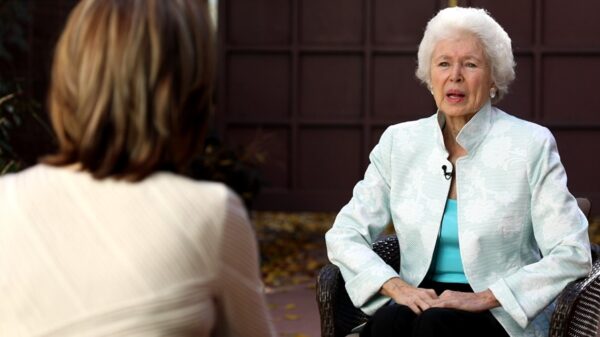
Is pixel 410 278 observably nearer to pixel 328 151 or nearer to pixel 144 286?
pixel 144 286

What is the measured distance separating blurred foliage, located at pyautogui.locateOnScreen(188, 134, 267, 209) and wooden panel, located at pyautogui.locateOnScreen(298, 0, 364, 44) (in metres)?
1.09

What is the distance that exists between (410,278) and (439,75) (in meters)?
0.64

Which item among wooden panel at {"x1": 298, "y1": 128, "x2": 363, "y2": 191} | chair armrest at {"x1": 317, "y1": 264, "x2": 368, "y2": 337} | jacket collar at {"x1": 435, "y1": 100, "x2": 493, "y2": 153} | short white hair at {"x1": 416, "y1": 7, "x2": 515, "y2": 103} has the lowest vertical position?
wooden panel at {"x1": 298, "y1": 128, "x2": 363, "y2": 191}

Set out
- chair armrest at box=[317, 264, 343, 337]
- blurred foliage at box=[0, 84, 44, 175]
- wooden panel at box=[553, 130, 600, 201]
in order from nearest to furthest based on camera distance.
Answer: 1. chair armrest at box=[317, 264, 343, 337]
2. blurred foliage at box=[0, 84, 44, 175]
3. wooden panel at box=[553, 130, 600, 201]

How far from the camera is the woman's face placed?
3.61 meters

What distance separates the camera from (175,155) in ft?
5.75

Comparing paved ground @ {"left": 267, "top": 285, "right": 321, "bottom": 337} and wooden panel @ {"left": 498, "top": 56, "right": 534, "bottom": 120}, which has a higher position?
wooden panel @ {"left": 498, "top": 56, "right": 534, "bottom": 120}

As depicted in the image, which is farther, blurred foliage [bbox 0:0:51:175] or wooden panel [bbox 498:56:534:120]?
wooden panel [bbox 498:56:534:120]

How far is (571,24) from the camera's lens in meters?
8.62

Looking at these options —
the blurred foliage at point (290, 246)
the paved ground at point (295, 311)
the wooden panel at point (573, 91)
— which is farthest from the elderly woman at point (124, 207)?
the wooden panel at point (573, 91)

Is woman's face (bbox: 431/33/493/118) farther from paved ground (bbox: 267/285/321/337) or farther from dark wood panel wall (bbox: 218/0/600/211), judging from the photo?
dark wood panel wall (bbox: 218/0/600/211)

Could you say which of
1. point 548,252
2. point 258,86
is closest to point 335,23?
point 258,86

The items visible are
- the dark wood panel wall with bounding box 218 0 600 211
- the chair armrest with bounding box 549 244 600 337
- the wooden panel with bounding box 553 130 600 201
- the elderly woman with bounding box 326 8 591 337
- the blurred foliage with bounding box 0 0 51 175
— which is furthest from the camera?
the dark wood panel wall with bounding box 218 0 600 211

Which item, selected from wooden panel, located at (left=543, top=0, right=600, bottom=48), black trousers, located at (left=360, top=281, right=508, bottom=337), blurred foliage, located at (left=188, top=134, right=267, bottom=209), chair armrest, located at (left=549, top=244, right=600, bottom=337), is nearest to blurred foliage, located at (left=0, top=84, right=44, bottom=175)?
blurred foliage, located at (left=188, top=134, right=267, bottom=209)
